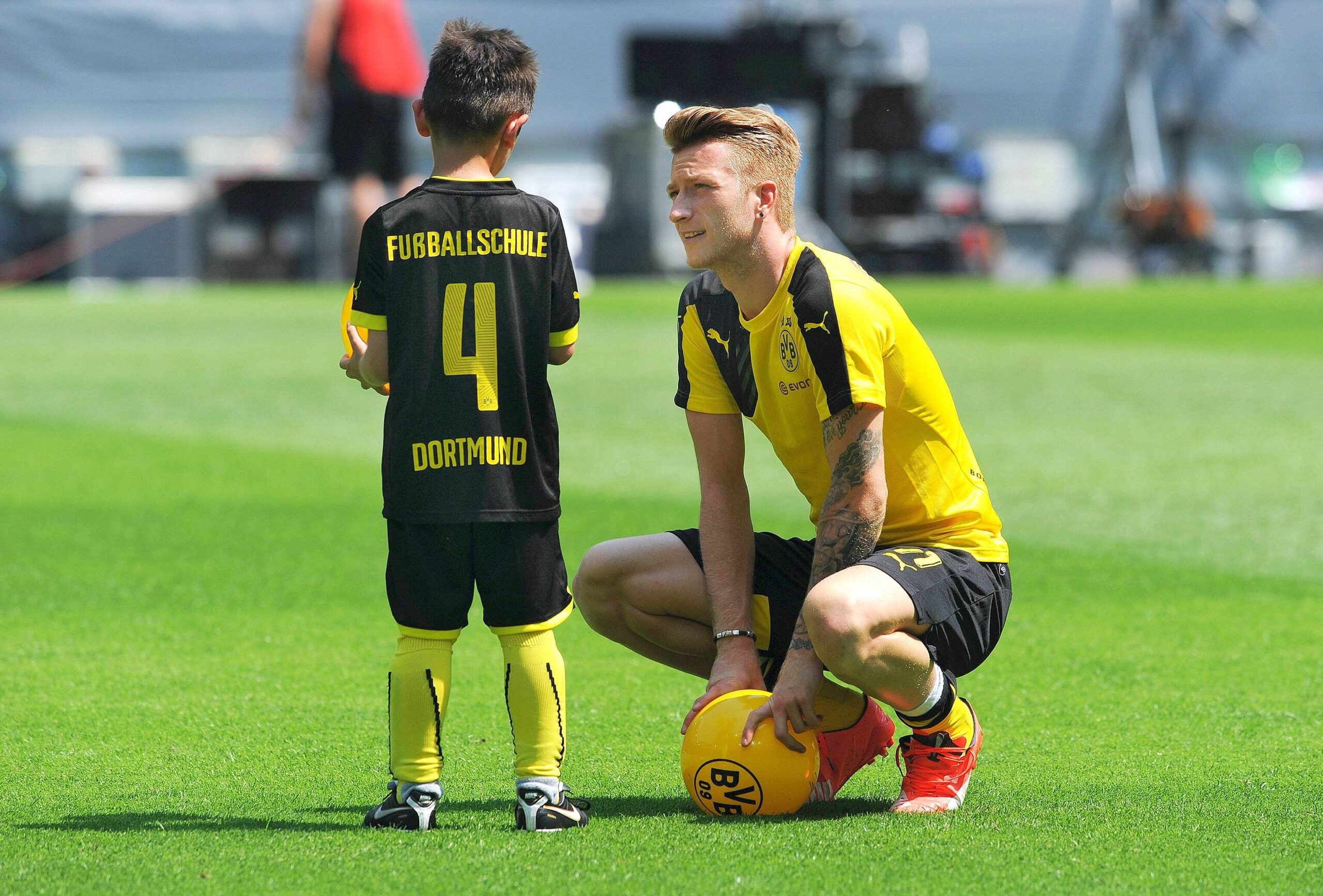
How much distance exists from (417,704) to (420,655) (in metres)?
0.10

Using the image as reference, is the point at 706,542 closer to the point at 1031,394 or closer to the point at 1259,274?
the point at 1031,394

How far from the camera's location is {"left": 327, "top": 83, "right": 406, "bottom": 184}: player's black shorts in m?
14.7

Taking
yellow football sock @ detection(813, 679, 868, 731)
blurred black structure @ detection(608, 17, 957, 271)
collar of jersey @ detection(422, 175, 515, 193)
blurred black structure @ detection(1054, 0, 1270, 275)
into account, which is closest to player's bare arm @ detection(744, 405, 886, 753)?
yellow football sock @ detection(813, 679, 868, 731)

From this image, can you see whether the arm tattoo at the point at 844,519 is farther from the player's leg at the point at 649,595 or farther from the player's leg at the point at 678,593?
the player's leg at the point at 649,595

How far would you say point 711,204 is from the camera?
3463mm

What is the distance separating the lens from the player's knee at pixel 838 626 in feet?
11.0

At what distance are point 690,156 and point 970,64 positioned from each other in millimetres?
33075

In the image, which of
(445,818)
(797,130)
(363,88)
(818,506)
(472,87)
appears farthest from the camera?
(797,130)

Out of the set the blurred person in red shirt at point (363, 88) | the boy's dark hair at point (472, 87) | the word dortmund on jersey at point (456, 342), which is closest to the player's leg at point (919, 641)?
the word dortmund on jersey at point (456, 342)

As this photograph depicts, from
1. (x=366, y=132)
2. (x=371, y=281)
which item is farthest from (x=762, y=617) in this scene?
(x=366, y=132)

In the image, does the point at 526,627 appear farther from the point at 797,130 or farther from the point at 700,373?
the point at 797,130

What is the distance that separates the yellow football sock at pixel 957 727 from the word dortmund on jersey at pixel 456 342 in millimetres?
920

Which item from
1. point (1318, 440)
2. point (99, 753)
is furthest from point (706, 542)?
point (1318, 440)

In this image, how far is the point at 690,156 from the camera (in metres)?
3.47
